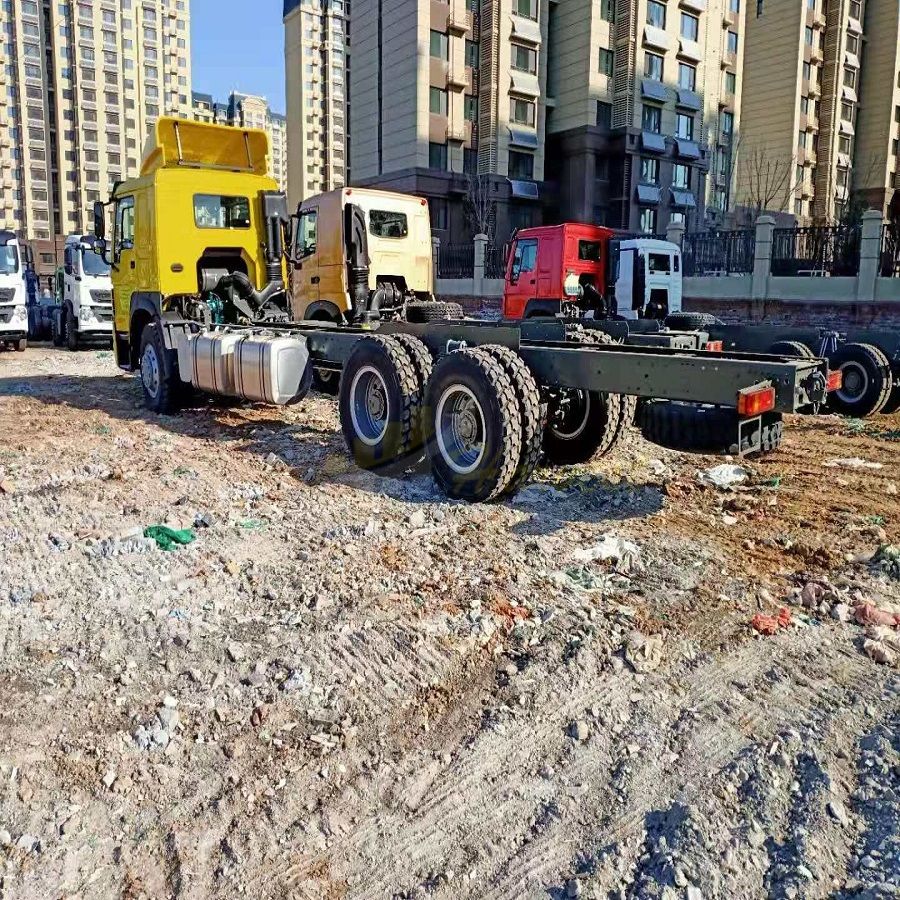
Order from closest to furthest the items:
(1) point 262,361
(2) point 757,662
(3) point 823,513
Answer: (2) point 757,662, (3) point 823,513, (1) point 262,361

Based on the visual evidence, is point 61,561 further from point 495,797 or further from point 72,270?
point 72,270

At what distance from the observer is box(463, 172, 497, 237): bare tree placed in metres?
40.3

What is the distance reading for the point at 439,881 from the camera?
101 inches

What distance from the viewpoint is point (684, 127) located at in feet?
150

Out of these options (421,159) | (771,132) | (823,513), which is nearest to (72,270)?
(823,513)

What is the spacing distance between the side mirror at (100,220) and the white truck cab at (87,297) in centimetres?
873

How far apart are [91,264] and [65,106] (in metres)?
84.4

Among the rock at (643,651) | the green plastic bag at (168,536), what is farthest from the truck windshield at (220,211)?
the rock at (643,651)

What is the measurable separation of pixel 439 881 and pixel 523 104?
145 ft

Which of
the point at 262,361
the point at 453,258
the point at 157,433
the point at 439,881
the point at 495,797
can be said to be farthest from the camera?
the point at 453,258

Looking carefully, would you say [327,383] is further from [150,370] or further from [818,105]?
[818,105]

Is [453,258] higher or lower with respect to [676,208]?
lower

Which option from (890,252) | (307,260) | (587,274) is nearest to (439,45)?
(890,252)

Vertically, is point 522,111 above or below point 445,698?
above
